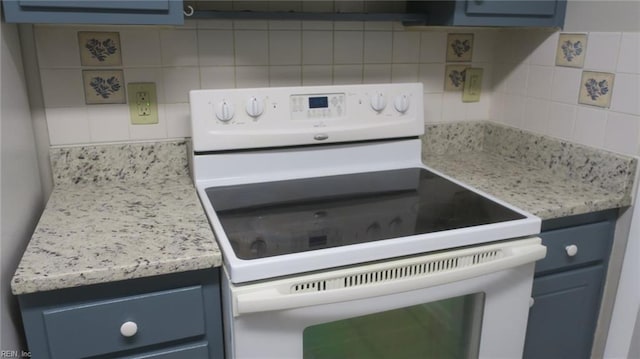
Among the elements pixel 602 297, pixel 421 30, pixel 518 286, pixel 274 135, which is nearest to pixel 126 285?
pixel 274 135

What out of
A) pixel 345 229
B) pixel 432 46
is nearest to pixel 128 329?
pixel 345 229

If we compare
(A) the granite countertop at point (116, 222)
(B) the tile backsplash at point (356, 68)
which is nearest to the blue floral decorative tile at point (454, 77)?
(B) the tile backsplash at point (356, 68)

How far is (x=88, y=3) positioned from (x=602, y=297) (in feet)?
4.97

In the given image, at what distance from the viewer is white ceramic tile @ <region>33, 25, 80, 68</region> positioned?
122cm

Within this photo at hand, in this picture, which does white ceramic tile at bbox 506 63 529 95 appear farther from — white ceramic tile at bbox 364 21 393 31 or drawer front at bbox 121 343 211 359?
drawer front at bbox 121 343 211 359

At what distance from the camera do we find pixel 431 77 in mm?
1628

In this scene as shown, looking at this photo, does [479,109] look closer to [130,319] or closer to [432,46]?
[432,46]

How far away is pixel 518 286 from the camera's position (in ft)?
3.59

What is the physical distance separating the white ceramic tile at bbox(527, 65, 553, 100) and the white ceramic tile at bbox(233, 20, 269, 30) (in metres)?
0.84

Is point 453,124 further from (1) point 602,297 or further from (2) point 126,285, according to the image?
(2) point 126,285

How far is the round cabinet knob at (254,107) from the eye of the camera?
50.1 inches

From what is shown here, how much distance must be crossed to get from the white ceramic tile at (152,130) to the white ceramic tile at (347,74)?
53 centimetres

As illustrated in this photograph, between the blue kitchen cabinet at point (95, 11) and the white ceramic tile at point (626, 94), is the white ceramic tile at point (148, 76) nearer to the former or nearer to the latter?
the blue kitchen cabinet at point (95, 11)

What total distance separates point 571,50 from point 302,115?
79 centimetres
